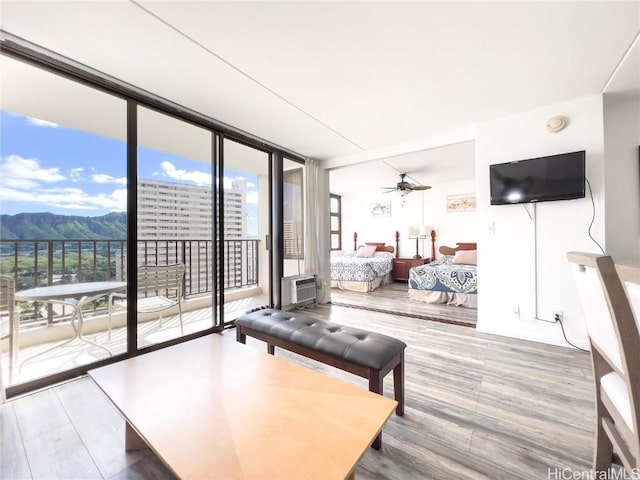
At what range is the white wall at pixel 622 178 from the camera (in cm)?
253

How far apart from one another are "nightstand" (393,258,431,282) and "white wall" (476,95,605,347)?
3149 mm

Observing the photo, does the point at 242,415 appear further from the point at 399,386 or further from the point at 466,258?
the point at 466,258

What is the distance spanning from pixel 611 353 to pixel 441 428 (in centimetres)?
97

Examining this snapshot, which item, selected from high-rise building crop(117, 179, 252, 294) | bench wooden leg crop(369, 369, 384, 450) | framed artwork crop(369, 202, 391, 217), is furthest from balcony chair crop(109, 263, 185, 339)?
framed artwork crop(369, 202, 391, 217)

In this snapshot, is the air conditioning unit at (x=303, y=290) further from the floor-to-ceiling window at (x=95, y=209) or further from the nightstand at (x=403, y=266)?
Result: the nightstand at (x=403, y=266)

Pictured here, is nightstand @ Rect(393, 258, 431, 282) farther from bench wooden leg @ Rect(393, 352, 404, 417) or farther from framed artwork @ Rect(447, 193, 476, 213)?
bench wooden leg @ Rect(393, 352, 404, 417)

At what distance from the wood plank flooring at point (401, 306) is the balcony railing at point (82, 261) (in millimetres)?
2351

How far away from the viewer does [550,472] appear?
1.18 meters

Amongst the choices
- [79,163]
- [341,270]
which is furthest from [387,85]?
[341,270]

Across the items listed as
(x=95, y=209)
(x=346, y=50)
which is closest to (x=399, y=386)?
(x=346, y=50)

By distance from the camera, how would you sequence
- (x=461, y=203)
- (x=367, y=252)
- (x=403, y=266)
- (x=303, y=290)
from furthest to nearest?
(x=367, y=252) < (x=403, y=266) < (x=461, y=203) < (x=303, y=290)

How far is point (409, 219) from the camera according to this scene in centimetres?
678

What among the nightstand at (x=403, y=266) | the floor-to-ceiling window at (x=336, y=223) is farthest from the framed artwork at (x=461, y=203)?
the floor-to-ceiling window at (x=336, y=223)

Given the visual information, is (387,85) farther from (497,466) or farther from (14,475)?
(14,475)
